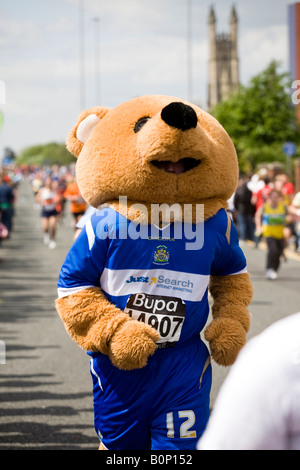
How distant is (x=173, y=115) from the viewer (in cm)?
296

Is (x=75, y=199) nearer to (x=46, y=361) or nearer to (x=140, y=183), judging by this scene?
(x=46, y=361)

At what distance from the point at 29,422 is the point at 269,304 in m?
5.33

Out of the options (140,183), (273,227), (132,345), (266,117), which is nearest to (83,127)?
(140,183)

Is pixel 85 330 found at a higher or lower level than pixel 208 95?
lower

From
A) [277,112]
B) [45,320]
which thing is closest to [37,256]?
[45,320]

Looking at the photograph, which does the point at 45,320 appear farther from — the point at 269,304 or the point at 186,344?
the point at 186,344

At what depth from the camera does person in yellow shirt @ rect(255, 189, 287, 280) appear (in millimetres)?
12438

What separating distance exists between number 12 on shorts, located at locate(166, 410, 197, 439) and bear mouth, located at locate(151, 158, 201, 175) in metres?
0.97

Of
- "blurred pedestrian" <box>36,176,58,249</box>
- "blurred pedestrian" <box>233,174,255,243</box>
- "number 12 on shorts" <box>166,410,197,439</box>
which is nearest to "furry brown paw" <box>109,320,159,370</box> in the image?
"number 12 on shorts" <box>166,410,197,439</box>

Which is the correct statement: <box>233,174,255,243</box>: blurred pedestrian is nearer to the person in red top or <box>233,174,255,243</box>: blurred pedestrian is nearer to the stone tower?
the person in red top

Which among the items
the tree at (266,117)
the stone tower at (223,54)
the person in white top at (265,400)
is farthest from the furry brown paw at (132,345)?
the stone tower at (223,54)

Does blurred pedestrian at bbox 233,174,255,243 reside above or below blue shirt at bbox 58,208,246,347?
above

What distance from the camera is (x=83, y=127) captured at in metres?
3.37

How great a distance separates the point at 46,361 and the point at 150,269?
164 inches
